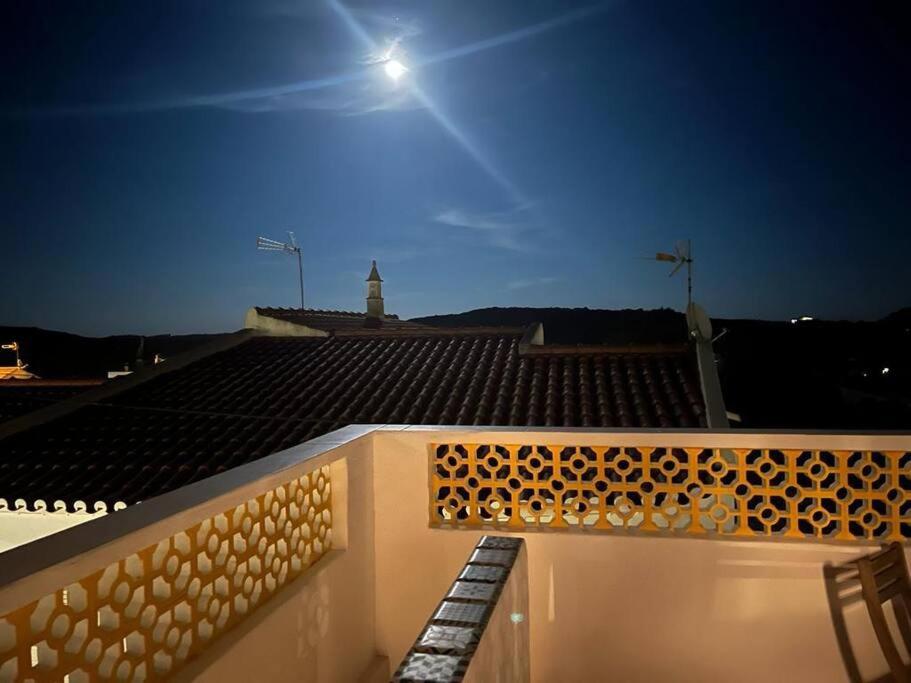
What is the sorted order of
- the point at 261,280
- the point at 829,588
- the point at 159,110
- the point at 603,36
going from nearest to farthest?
1. the point at 829,588
2. the point at 603,36
3. the point at 159,110
4. the point at 261,280

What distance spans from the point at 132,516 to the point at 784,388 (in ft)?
97.4

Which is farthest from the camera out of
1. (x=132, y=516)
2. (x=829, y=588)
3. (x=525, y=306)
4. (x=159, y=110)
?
(x=525, y=306)

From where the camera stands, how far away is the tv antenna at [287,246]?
17281 mm

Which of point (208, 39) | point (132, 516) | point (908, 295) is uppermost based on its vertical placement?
point (208, 39)

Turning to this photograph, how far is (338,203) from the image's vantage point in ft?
68.2

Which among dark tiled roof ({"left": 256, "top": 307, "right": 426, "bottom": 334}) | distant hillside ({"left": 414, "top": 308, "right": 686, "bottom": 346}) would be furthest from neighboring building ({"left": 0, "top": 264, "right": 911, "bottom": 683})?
distant hillside ({"left": 414, "top": 308, "right": 686, "bottom": 346})

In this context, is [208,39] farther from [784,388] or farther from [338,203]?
[784,388]

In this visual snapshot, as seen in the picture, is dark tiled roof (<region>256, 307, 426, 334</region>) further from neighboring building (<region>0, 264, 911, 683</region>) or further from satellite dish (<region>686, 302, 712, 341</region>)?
neighboring building (<region>0, 264, 911, 683</region>)

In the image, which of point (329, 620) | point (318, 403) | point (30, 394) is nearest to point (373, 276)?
point (318, 403)

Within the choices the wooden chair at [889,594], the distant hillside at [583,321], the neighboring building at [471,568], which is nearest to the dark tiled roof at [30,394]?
the neighboring building at [471,568]

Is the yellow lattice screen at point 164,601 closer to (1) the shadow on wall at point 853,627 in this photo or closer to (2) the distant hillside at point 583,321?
(1) the shadow on wall at point 853,627

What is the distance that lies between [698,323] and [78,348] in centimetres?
3817

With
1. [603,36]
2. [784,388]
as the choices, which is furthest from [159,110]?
[784,388]

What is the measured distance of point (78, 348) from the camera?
35.8 metres
